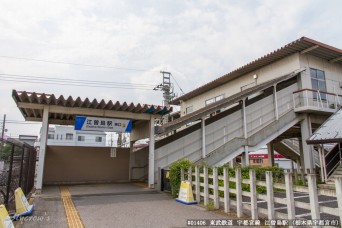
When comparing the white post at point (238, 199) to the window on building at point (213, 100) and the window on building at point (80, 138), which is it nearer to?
the window on building at point (213, 100)

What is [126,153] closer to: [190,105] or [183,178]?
[183,178]

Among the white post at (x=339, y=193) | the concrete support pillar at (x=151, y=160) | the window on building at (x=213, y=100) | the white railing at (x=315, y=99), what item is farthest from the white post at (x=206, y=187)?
the window on building at (x=213, y=100)

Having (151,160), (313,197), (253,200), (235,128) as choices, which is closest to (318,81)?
(235,128)

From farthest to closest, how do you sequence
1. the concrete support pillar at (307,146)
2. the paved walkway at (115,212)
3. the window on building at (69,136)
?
1. the window on building at (69,136)
2. the concrete support pillar at (307,146)
3. the paved walkway at (115,212)

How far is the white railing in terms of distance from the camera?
45.6ft

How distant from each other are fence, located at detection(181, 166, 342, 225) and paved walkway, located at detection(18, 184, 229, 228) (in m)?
0.59

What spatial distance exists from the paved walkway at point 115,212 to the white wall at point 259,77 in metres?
10.3

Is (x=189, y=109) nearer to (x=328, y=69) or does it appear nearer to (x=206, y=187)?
(x=328, y=69)

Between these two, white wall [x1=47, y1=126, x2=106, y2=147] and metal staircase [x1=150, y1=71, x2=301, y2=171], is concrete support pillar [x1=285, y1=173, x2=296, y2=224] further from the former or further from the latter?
white wall [x1=47, y1=126, x2=106, y2=147]

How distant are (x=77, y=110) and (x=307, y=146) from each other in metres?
12.3

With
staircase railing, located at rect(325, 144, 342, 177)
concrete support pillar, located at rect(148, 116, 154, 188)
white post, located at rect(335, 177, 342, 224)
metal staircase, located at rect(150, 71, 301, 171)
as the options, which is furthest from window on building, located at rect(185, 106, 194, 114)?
white post, located at rect(335, 177, 342, 224)

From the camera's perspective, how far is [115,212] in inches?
280

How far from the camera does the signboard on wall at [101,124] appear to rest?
454 inches

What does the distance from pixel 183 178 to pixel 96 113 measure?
5173 millimetres
